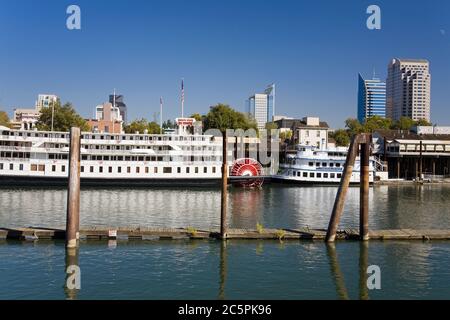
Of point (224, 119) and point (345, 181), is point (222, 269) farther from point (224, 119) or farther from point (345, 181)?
point (224, 119)

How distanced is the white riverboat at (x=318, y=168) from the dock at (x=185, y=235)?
146 feet

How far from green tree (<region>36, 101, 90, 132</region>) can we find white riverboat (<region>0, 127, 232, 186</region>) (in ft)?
101

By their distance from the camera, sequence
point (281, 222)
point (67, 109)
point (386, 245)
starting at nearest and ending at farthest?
point (386, 245) < point (281, 222) < point (67, 109)

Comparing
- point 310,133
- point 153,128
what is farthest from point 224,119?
point 310,133

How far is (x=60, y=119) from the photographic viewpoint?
307 ft

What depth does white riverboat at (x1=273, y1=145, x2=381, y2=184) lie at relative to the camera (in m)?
70.2

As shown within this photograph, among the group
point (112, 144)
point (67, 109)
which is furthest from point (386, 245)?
point (67, 109)

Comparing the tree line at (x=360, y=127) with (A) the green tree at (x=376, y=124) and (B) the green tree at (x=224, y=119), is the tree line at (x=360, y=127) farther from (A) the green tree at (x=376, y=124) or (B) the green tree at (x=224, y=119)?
(B) the green tree at (x=224, y=119)

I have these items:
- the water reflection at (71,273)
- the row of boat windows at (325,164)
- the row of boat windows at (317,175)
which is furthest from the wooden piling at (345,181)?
the row of boat windows at (325,164)

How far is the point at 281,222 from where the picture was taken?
1299 inches

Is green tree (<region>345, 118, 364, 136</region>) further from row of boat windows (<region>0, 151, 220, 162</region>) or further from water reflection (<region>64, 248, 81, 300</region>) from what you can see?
water reflection (<region>64, 248, 81, 300</region>)

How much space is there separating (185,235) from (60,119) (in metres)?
77.2
